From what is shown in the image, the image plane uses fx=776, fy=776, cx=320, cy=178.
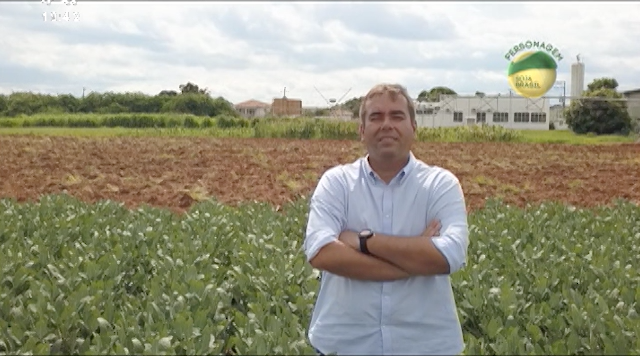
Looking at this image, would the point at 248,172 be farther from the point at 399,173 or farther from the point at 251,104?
the point at 251,104

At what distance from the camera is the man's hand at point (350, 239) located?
110 inches

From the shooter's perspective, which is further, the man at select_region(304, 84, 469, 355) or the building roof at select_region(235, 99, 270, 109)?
the building roof at select_region(235, 99, 270, 109)

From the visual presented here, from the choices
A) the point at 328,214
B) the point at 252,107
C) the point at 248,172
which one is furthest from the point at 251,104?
the point at 328,214

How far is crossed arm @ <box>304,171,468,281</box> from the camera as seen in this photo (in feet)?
8.96

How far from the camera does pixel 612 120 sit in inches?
1874

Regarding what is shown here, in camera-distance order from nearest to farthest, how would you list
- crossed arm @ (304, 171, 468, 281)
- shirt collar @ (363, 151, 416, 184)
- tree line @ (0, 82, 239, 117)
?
crossed arm @ (304, 171, 468, 281), shirt collar @ (363, 151, 416, 184), tree line @ (0, 82, 239, 117)

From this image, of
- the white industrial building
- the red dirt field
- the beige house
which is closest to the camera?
the red dirt field

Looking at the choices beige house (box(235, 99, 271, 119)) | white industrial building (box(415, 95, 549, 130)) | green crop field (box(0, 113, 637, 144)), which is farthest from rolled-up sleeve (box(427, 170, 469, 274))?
beige house (box(235, 99, 271, 119))

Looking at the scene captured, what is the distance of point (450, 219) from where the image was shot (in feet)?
9.21

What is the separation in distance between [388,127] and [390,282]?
558 millimetres

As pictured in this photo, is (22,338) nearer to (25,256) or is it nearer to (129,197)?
(25,256)

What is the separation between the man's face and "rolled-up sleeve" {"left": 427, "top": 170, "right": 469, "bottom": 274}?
0.19 meters

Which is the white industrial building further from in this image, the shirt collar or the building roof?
the shirt collar

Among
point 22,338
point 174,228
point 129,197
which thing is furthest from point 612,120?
point 22,338
